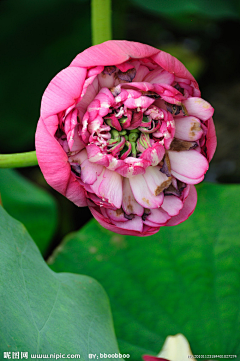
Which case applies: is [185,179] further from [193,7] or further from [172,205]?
[193,7]

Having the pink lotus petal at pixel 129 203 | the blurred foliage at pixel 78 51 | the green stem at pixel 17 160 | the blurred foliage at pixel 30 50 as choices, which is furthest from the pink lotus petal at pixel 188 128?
the blurred foliage at pixel 30 50

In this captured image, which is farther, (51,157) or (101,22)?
(101,22)

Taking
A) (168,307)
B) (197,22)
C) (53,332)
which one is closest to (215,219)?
(168,307)

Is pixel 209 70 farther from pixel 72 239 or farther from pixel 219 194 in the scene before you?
pixel 72 239

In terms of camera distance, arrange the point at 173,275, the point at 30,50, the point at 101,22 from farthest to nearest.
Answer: the point at 30,50
the point at 173,275
the point at 101,22

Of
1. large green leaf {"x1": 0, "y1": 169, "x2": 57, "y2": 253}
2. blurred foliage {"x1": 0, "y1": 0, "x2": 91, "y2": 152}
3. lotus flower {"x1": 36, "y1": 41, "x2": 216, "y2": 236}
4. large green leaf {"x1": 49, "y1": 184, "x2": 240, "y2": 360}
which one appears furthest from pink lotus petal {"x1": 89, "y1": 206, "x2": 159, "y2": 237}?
blurred foliage {"x1": 0, "y1": 0, "x2": 91, "y2": 152}

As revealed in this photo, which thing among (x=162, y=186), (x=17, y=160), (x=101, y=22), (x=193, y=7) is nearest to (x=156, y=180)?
(x=162, y=186)
